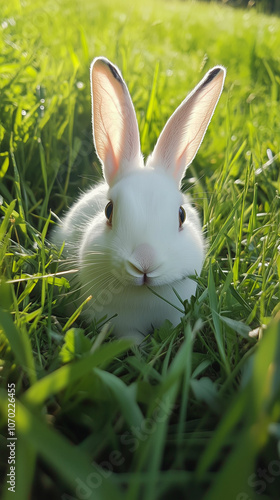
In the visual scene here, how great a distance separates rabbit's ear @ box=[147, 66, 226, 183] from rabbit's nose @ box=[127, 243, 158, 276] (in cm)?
77

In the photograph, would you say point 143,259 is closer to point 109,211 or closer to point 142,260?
point 142,260

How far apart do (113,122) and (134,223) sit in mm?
744

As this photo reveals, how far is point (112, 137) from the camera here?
283 cm

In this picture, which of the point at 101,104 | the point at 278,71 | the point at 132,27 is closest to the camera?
the point at 101,104

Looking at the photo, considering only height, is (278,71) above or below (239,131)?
above

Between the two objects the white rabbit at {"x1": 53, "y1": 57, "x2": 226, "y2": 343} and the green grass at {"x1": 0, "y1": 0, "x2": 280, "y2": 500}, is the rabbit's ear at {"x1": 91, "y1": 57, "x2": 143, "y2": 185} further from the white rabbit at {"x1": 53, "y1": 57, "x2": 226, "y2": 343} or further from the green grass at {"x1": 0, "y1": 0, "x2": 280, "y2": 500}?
the green grass at {"x1": 0, "y1": 0, "x2": 280, "y2": 500}

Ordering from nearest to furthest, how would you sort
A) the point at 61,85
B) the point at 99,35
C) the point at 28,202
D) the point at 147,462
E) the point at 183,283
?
the point at 147,462 → the point at 183,283 → the point at 28,202 → the point at 61,85 → the point at 99,35

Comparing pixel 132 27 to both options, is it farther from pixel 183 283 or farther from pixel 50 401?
pixel 50 401

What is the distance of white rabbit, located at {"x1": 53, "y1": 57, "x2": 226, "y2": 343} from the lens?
2.28 meters

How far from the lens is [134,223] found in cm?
230

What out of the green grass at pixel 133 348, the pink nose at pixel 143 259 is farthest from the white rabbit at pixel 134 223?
the green grass at pixel 133 348

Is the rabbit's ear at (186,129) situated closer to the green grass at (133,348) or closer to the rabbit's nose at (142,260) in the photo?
the green grass at (133,348)

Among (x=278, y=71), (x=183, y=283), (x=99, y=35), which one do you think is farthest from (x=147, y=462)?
(x=99, y=35)

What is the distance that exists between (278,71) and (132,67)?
161 cm
